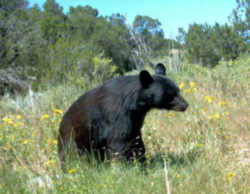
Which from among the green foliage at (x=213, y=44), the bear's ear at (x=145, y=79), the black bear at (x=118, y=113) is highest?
the green foliage at (x=213, y=44)

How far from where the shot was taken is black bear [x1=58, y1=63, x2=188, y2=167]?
336cm

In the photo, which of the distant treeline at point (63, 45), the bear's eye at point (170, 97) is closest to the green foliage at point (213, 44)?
the distant treeline at point (63, 45)

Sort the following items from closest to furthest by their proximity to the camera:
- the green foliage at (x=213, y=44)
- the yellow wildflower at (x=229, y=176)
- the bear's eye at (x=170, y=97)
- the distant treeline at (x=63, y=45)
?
the yellow wildflower at (x=229, y=176) → the bear's eye at (x=170, y=97) → the distant treeline at (x=63, y=45) → the green foliage at (x=213, y=44)

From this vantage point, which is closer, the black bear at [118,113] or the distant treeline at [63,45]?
the black bear at [118,113]

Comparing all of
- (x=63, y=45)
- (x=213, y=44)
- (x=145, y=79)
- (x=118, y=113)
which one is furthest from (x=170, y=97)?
(x=213, y=44)

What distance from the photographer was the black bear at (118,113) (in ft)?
11.0

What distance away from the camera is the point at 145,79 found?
135 inches

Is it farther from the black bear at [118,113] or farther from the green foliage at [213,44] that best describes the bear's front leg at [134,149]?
the green foliage at [213,44]

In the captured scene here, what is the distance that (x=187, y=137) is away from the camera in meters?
3.79

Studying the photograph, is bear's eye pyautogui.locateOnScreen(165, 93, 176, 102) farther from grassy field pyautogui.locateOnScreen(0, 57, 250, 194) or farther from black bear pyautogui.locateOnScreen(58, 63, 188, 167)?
grassy field pyautogui.locateOnScreen(0, 57, 250, 194)

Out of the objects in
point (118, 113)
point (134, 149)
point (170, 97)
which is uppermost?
point (170, 97)

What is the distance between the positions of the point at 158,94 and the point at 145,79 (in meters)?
0.25

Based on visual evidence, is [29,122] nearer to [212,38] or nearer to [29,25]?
[29,25]

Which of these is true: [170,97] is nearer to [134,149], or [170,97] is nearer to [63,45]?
[134,149]
